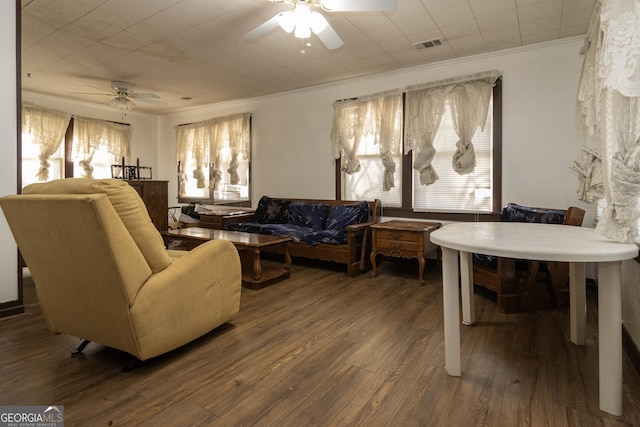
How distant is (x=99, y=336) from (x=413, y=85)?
4.16 m

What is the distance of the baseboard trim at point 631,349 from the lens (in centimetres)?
181

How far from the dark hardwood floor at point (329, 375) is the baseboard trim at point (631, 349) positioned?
0.04 m

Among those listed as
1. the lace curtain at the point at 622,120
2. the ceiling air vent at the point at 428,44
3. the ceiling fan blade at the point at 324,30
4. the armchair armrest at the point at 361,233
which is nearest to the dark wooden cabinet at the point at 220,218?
the armchair armrest at the point at 361,233

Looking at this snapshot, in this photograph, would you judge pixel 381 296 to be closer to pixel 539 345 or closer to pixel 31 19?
pixel 539 345

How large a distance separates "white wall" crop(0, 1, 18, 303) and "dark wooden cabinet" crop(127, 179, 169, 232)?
7.15ft

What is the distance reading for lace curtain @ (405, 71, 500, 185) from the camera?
3.87 m

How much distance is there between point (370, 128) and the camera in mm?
4656

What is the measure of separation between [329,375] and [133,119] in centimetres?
698

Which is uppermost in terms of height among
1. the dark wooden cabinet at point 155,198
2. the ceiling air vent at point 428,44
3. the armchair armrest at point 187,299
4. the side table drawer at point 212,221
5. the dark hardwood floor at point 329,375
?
the ceiling air vent at point 428,44

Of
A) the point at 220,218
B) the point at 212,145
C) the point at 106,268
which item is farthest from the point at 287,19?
the point at 212,145

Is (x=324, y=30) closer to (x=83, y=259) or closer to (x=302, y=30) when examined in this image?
(x=302, y=30)

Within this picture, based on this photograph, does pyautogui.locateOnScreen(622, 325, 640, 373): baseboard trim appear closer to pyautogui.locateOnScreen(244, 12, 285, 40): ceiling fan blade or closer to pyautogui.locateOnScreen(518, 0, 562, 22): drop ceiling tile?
pyautogui.locateOnScreen(518, 0, 562, 22): drop ceiling tile

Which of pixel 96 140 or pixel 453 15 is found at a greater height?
pixel 453 15

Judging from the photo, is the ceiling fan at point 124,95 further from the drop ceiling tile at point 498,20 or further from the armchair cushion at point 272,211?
the drop ceiling tile at point 498,20
